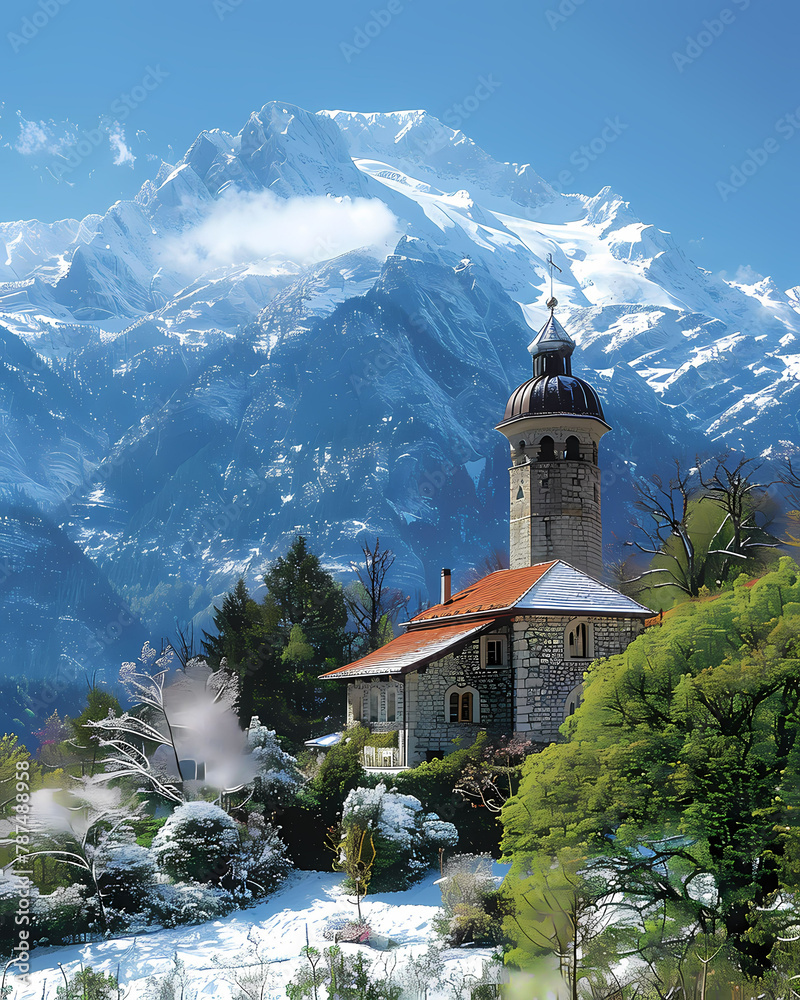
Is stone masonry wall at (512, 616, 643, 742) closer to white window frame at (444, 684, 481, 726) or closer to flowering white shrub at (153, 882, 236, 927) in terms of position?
white window frame at (444, 684, 481, 726)

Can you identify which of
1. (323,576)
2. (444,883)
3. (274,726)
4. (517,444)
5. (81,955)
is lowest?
(81,955)

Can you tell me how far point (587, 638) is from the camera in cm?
2759

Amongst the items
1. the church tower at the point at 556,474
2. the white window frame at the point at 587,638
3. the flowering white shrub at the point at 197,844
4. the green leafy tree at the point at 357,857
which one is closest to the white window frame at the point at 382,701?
the green leafy tree at the point at 357,857

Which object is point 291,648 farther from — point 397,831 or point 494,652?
point 397,831

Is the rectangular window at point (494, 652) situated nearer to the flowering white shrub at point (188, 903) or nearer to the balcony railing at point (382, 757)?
the balcony railing at point (382, 757)

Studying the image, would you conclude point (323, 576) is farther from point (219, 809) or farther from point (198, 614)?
point (198, 614)

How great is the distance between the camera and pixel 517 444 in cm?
3719

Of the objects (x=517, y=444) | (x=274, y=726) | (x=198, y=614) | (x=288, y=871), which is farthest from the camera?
(x=198, y=614)

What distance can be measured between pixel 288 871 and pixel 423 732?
18.8 ft

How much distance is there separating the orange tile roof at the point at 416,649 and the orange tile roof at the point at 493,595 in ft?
1.82

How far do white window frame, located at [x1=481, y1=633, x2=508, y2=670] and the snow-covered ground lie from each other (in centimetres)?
620

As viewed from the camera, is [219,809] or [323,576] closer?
[219,809]

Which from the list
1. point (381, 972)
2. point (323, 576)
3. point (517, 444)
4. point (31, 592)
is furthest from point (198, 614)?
point (381, 972)

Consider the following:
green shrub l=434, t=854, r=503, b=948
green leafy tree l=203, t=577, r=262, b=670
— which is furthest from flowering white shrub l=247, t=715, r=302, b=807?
green leafy tree l=203, t=577, r=262, b=670
